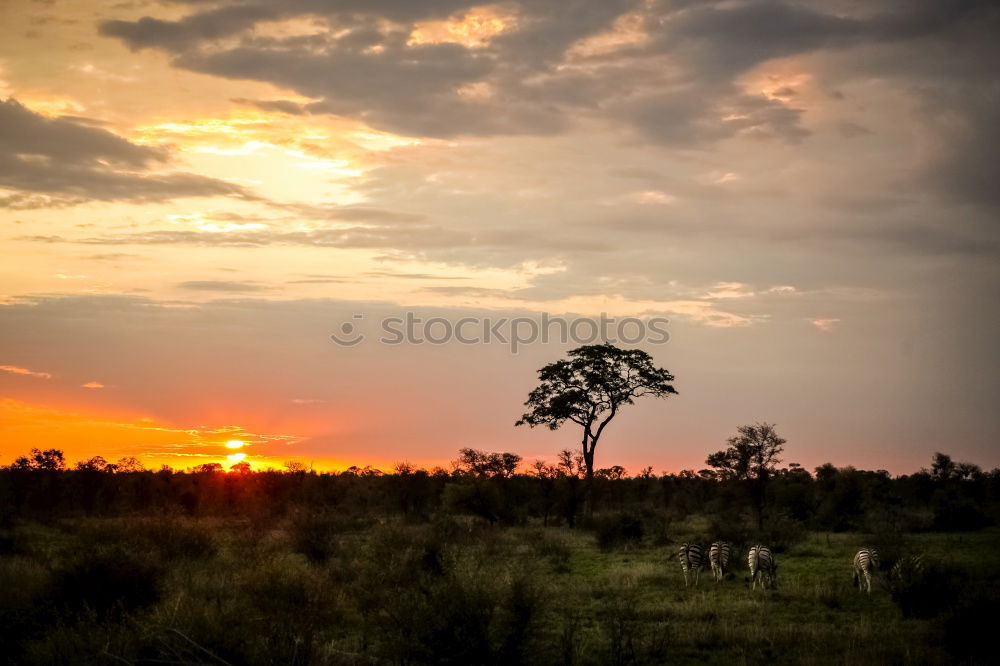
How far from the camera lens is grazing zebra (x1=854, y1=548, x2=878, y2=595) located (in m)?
21.2

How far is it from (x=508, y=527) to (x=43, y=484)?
3449cm

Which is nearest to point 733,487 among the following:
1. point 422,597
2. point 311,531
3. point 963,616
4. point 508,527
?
point 508,527

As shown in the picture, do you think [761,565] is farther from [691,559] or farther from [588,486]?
A: [588,486]

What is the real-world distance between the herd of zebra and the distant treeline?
283 inches

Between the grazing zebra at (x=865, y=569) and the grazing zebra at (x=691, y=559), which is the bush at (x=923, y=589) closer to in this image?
the grazing zebra at (x=865, y=569)

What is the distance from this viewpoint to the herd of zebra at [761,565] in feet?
68.6

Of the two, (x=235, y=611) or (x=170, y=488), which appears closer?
(x=235, y=611)

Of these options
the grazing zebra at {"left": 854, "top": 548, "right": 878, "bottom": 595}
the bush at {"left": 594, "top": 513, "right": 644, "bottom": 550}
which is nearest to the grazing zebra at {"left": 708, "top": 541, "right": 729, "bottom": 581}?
the grazing zebra at {"left": 854, "top": 548, "right": 878, "bottom": 595}

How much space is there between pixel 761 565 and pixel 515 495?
94.2ft

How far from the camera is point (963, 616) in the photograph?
15.4 m

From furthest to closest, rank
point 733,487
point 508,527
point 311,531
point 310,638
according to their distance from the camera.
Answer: point 733,487, point 508,527, point 311,531, point 310,638

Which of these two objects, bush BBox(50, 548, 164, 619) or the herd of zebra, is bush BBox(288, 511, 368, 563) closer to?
bush BBox(50, 548, 164, 619)

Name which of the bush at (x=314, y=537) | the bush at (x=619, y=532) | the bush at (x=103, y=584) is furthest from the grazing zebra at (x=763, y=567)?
the bush at (x=103, y=584)

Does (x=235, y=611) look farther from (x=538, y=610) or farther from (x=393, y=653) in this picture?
(x=538, y=610)
